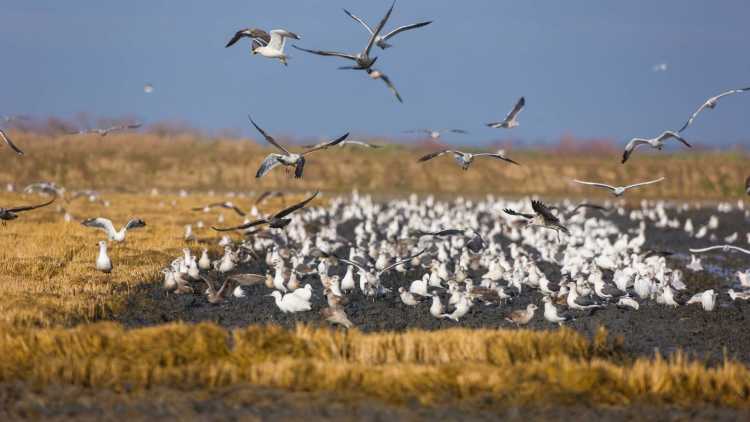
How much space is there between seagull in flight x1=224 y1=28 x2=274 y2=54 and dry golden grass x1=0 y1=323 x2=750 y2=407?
5.64m

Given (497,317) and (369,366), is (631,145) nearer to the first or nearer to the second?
(497,317)

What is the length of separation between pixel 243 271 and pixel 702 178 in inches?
2004

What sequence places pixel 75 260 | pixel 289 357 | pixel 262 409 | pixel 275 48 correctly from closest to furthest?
pixel 262 409 → pixel 289 357 → pixel 275 48 → pixel 75 260

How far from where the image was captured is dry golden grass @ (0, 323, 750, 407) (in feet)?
38.7

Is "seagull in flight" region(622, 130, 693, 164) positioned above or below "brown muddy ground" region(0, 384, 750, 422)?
above

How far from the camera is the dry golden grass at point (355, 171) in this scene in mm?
67875

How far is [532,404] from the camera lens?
11.5m

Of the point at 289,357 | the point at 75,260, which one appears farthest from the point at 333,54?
the point at 75,260

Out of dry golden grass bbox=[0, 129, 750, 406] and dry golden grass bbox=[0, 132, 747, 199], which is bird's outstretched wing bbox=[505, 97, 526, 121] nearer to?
dry golden grass bbox=[0, 129, 750, 406]

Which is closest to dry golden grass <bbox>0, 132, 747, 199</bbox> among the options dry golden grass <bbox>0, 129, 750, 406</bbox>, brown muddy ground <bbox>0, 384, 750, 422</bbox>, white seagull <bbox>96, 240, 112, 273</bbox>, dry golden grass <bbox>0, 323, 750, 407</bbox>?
dry golden grass <bbox>0, 129, 750, 406</bbox>

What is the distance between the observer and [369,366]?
12312mm

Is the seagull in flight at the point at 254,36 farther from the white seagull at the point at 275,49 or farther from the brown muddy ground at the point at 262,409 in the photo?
the brown muddy ground at the point at 262,409

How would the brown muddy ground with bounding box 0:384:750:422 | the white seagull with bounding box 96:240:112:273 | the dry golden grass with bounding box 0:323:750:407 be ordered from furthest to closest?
the white seagull with bounding box 96:240:112:273
the dry golden grass with bounding box 0:323:750:407
the brown muddy ground with bounding box 0:384:750:422

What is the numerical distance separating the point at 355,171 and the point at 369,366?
2391 inches
